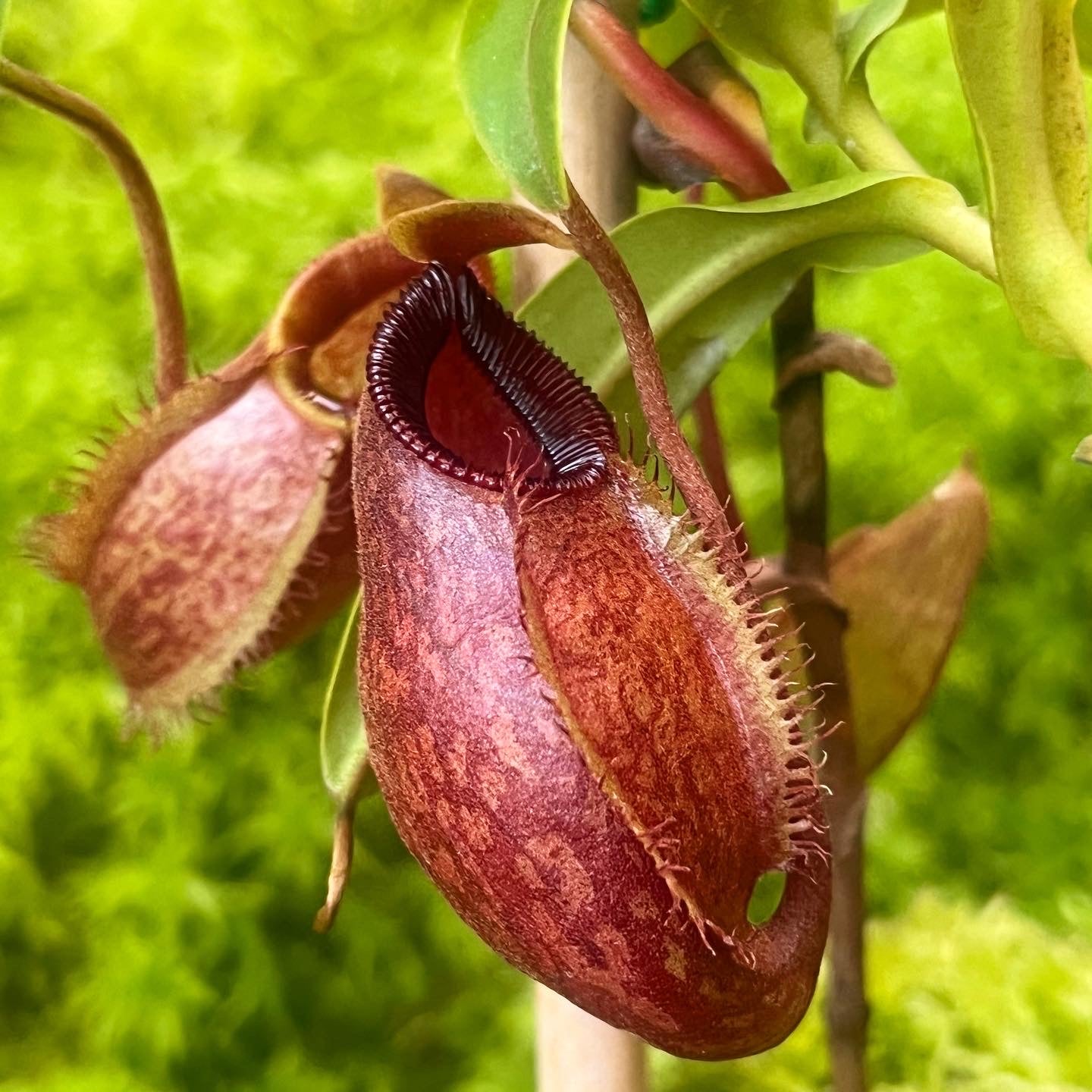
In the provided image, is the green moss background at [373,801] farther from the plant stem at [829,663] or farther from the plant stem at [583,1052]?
the plant stem at [583,1052]

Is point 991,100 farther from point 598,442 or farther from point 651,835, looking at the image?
point 651,835

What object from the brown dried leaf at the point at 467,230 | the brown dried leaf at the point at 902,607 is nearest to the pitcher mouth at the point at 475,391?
the brown dried leaf at the point at 467,230

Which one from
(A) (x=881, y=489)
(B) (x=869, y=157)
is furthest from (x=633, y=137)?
(A) (x=881, y=489)

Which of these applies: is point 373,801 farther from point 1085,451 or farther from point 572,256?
point 1085,451

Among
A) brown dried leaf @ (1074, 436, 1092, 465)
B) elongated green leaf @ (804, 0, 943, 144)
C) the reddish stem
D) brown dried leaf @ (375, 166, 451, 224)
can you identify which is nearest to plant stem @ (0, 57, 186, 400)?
brown dried leaf @ (375, 166, 451, 224)

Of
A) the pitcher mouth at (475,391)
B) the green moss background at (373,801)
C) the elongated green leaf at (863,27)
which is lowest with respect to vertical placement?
the green moss background at (373,801)

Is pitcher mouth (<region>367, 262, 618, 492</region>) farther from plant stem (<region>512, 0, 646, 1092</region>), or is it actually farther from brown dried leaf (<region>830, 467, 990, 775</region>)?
brown dried leaf (<region>830, 467, 990, 775</region>)
